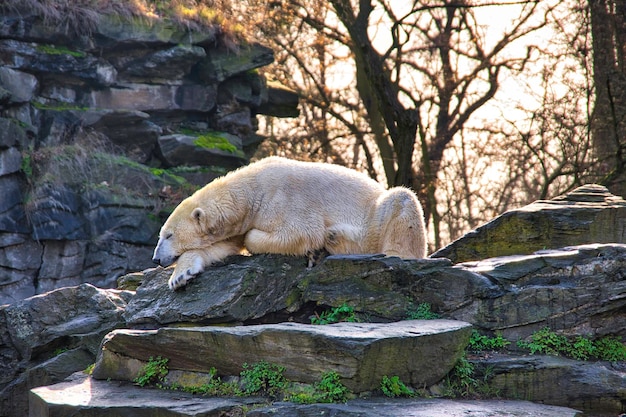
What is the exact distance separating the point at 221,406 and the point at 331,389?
82 centimetres

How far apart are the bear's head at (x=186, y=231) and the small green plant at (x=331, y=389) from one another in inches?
92.4

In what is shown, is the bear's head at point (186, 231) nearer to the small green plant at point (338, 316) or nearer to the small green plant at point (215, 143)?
the small green plant at point (338, 316)

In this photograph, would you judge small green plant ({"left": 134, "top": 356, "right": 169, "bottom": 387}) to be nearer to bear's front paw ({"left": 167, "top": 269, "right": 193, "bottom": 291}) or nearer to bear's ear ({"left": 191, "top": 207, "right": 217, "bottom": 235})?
bear's front paw ({"left": 167, "top": 269, "right": 193, "bottom": 291})

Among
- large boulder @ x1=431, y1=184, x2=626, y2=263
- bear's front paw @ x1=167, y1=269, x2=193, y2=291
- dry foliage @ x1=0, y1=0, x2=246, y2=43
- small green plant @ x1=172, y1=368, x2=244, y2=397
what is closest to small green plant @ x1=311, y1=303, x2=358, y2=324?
small green plant @ x1=172, y1=368, x2=244, y2=397

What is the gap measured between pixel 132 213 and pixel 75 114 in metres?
2.71

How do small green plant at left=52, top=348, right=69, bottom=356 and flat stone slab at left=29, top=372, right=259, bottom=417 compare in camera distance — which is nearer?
flat stone slab at left=29, top=372, right=259, bottom=417

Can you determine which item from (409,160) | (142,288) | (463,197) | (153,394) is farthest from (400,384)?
(463,197)

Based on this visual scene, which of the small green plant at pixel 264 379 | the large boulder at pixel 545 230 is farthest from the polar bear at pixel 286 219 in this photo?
the small green plant at pixel 264 379

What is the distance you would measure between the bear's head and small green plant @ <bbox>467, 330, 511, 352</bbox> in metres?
2.68

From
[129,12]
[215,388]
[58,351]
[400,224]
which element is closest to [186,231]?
[215,388]

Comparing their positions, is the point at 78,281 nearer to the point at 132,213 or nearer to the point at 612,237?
the point at 132,213

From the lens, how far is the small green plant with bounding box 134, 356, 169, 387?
246 inches

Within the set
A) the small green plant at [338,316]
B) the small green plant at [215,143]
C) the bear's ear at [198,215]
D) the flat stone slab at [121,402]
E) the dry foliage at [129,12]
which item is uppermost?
the dry foliage at [129,12]

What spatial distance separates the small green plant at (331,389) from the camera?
5348 millimetres
